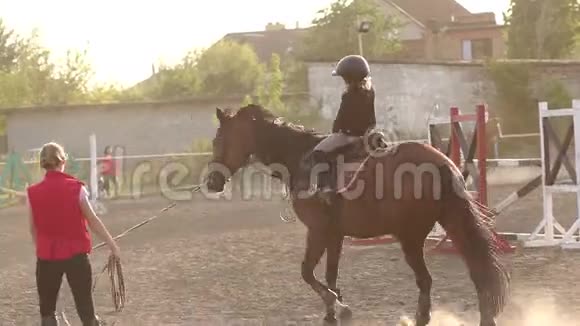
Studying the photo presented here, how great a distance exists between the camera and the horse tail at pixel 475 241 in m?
6.50

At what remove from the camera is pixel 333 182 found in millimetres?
7129

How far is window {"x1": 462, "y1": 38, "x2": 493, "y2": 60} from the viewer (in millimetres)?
54250

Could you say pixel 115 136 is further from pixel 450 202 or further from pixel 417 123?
pixel 450 202

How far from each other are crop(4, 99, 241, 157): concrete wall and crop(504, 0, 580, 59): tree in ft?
48.7

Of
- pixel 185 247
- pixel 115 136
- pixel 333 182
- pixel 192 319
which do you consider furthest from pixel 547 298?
pixel 115 136

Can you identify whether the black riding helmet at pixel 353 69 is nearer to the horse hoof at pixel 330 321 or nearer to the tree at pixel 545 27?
the horse hoof at pixel 330 321

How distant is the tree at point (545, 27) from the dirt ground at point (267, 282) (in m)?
25.2

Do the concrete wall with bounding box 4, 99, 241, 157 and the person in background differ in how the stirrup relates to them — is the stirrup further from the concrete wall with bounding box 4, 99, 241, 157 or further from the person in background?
the concrete wall with bounding box 4, 99, 241, 157

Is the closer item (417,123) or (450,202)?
(450,202)

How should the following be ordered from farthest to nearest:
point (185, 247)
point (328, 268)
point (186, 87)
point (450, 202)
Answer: point (186, 87), point (185, 247), point (328, 268), point (450, 202)

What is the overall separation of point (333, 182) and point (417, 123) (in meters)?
22.1

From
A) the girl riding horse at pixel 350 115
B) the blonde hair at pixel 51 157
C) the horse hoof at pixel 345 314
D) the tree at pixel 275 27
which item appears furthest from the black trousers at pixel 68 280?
the tree at pixel 275 27

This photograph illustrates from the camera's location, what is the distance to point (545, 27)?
3891cm

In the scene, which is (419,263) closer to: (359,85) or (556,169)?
(359,85)
